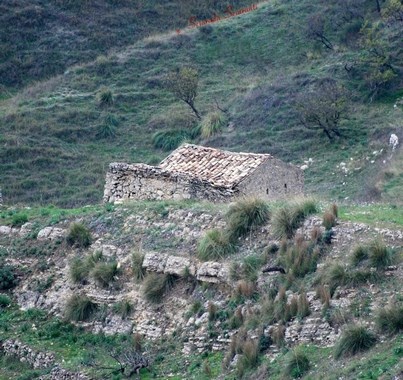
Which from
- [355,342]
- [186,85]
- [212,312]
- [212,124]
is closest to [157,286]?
[212,312]

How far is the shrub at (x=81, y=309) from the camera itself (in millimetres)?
22944

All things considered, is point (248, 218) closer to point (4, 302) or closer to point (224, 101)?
point (4, 302)

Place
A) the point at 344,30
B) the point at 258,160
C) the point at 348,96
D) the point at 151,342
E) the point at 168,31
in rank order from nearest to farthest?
1. the point at 151,342
2. the point at 258,160
3. the point at 348,96
4. the point at 344,30
5. the point at 168,31

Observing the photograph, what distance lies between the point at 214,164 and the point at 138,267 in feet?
19.3

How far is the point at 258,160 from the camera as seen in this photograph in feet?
88.7

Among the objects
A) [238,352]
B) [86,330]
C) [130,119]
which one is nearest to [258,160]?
[86,330]

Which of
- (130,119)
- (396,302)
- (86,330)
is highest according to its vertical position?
(396,302)

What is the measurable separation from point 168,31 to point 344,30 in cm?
1024

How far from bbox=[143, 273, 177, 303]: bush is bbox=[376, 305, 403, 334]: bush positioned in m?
5.75

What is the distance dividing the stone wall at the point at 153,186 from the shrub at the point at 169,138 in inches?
683

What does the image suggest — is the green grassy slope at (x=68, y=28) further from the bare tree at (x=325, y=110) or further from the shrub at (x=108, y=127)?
the bare tree at (x=325, y=110)

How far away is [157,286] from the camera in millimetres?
21859

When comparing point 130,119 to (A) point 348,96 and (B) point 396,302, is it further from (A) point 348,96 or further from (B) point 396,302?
(B) point 396,302

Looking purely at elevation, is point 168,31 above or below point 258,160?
below
